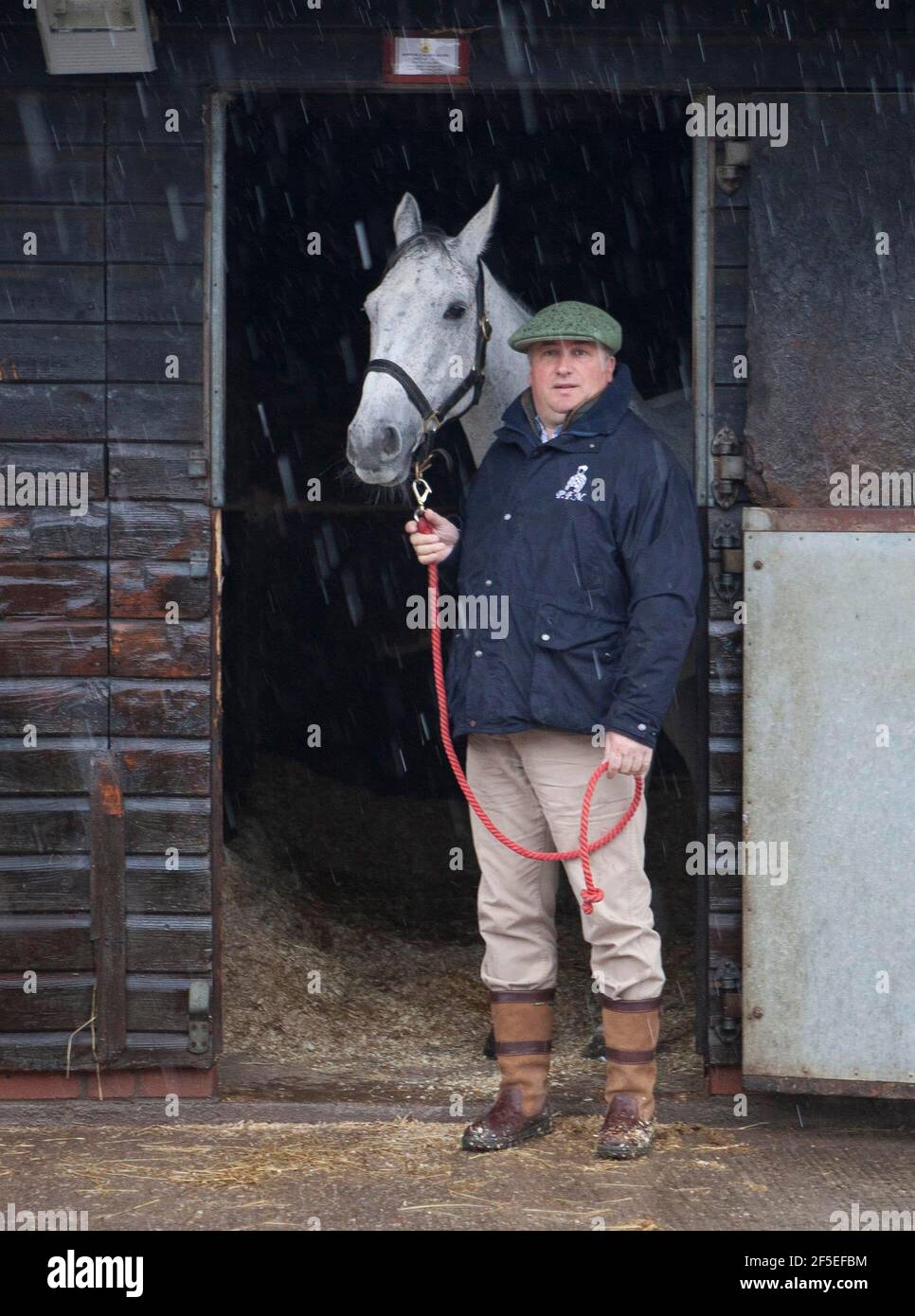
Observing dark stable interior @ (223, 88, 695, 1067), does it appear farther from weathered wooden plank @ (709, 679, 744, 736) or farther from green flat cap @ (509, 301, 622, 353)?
green flat cap @ (509, 301, 622, 353)

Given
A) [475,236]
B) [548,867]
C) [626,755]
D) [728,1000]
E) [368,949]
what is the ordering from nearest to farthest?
[626,755] < [548,867] < [728,1000] < [475,236] < [368,949]

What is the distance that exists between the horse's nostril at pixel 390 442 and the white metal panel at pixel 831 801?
917 mm

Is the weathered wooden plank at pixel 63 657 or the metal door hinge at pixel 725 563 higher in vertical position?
the metal door hinge at pixel 725 563

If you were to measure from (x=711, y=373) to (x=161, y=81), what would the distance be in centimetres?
168

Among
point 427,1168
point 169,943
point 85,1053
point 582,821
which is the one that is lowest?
point 427,1168

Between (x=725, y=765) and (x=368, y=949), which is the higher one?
(x=725, y=765)

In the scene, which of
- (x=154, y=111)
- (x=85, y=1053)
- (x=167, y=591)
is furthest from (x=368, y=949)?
(x=154, y=111)

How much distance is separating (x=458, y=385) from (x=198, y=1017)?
6.08ft

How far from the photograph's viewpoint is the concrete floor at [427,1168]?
3.13m

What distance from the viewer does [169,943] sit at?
402 cm

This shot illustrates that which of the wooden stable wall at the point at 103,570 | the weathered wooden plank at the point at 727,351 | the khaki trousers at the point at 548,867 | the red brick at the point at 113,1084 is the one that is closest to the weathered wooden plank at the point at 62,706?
the wooden stable wall at the point at 103,570

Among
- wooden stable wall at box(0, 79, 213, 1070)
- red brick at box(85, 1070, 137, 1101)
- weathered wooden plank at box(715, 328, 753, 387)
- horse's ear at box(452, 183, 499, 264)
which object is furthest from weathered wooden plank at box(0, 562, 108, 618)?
weathered wooden plank at box(715, 328, 753, 387)

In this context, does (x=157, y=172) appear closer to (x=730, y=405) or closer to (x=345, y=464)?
(x=730, y=405)

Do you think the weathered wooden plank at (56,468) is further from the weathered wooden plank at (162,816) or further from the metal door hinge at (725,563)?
the metal door hinge at (725,563)
